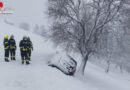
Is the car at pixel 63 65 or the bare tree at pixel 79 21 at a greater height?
the bare tree at pixel 79 21

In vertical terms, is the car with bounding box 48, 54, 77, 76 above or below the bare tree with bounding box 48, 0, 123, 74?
below

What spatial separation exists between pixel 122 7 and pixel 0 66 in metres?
10.6

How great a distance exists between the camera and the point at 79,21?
11789 millimetres

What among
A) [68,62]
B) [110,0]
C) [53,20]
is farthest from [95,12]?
[68,62]

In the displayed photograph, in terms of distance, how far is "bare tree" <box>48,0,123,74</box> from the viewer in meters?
11.5

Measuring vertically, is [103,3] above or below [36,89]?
above

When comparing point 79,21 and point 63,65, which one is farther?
point 79,21

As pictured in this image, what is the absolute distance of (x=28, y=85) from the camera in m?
6.39

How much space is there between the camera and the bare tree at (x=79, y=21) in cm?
1152

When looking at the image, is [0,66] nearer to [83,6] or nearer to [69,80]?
[69,80]

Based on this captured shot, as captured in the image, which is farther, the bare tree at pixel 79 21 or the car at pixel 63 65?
the bare tree at pixel 79 21

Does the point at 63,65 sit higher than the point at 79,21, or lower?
lower

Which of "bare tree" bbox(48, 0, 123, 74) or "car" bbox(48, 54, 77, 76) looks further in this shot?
"bare tree" bbox(48, 0, 123, 74)

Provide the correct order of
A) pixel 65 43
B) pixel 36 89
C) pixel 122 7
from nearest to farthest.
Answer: pixel 36 89
pixel 122 7
pixel 65 43
